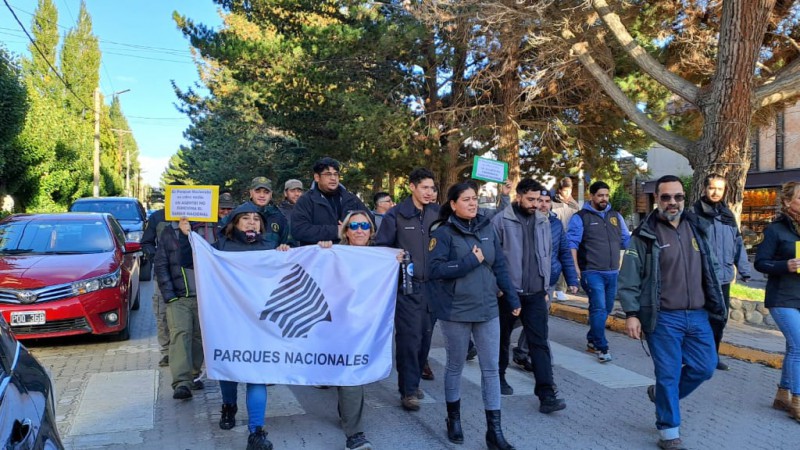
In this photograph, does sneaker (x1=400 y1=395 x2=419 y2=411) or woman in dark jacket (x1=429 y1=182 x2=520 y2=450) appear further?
sneaker (x1=400 y1=395 x2=419 y2=411)

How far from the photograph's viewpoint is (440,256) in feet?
14.8

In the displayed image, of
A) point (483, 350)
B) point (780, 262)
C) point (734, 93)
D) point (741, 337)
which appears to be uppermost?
point (734, 93)

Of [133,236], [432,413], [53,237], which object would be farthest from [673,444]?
[133,236]

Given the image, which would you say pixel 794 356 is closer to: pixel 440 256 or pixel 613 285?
pixel 613 285

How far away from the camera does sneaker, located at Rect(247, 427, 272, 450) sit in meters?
4.29

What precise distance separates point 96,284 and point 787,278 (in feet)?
24.0

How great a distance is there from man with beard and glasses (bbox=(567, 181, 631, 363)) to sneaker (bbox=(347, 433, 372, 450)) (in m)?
3.68

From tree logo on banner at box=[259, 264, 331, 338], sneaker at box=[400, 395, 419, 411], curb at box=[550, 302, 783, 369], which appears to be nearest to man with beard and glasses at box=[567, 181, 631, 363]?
curb at box=[550, 302, 783, 369]

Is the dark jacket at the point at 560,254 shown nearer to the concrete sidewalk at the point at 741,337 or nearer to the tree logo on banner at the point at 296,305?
the concrete sidewalk at the point at 741,337

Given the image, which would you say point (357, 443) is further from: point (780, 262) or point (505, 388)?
point (780, 262)

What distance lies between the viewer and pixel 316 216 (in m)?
6.02

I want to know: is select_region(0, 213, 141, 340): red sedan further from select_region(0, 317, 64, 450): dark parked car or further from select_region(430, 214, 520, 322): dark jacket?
select_region(430, 214, 520, 322): dark jacket

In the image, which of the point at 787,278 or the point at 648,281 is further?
the point at 787,278

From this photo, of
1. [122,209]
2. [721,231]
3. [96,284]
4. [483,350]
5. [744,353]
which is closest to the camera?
[483,350]
